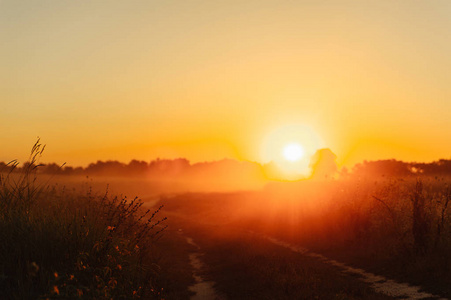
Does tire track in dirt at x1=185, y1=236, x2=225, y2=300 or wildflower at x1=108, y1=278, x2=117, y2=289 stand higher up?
wildflower at x1=108, y1=278, x2=117, y2=289

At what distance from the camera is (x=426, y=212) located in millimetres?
17031

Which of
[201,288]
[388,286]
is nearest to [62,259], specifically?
[201,288]

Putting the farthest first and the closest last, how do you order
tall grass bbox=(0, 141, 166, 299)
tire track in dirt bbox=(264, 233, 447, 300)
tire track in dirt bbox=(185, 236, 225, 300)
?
tire track in dirt bbox=(185, 236, 225, 300) → tire track in dirt bbox=(264, 233, 447, 300) → tall grass bbox=(0, 141, 166, 299)

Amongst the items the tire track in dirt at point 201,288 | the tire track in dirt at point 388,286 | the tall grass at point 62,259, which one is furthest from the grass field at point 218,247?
the tire track in dirt at point 388,286

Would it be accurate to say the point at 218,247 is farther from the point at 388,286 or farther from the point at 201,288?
the point at 388,286

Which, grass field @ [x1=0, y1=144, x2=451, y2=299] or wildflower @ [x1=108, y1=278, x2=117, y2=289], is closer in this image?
wildflower @ [x1=108, y1=278, x2=117, y2=289]

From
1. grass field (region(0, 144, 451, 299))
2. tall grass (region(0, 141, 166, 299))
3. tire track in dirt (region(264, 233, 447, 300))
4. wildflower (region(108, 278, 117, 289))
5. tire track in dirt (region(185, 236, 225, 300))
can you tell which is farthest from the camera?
tire track in dirt (region(185, 236, 225, 300))

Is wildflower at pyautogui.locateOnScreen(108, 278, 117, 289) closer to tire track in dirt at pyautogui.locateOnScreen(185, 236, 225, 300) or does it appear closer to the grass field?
the grass field

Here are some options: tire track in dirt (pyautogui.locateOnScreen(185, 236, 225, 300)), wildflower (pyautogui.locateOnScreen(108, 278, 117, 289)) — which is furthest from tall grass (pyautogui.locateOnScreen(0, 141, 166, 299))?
tire track in dirt (pyautogui.locateOnScreen(185, 236, 225, 300))

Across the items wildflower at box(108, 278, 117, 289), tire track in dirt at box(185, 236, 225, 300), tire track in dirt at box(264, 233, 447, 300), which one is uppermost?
wildflower at box(108, 278, 117, 289)

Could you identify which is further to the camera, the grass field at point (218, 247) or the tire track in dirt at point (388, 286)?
the tire track in dirt at point (388, 286)

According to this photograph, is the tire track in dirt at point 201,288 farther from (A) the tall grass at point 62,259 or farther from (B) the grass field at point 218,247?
(A) the tall grass at point 62,259

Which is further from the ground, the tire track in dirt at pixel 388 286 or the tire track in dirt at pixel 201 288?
the tire track in dirt at pixel 388 286

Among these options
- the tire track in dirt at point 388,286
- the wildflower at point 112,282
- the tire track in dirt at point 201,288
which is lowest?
the tire track in dirt at point 201,288
